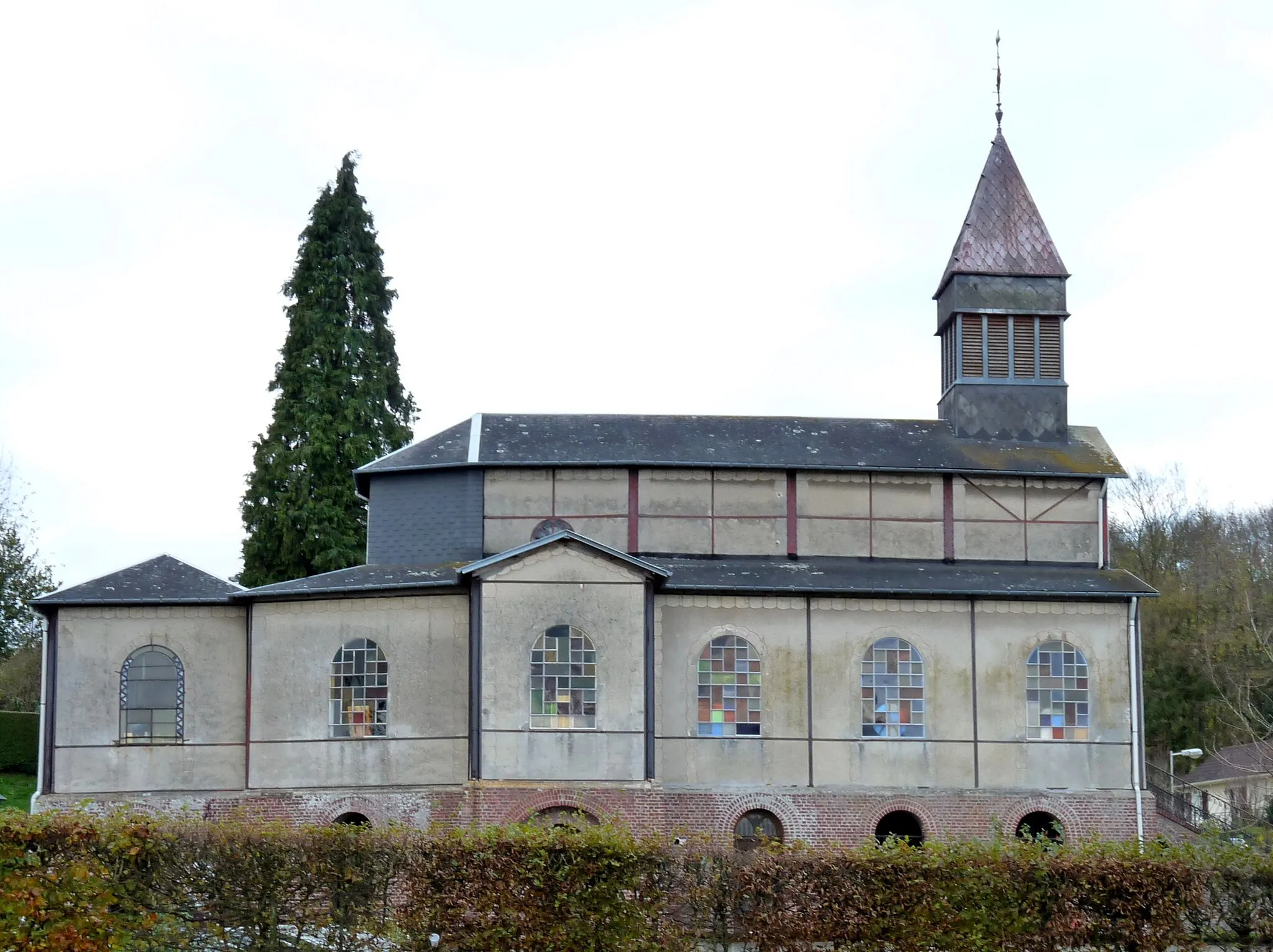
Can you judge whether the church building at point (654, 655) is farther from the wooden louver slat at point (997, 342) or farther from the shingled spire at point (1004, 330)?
the wooden louver slat at point (997, 342)

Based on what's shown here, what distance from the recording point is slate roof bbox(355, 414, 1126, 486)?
1438 inches

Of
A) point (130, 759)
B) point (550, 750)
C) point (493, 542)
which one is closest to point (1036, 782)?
point (550, 750)

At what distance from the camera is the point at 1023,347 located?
3934cm

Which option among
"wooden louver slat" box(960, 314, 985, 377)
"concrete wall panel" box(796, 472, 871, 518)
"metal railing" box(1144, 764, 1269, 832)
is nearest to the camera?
"concrete wall panel" box(796, 472, 871, 518)

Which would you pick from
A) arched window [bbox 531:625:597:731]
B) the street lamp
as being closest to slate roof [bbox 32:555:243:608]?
arched window [bbox 531:625:597:731]

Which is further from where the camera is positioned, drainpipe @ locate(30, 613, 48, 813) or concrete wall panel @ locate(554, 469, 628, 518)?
concrete wall panel @ locate(554, 469, 628, 518)

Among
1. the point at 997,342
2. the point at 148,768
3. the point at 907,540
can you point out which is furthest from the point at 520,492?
the point at 997,342

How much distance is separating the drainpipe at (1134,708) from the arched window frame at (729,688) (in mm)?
7506

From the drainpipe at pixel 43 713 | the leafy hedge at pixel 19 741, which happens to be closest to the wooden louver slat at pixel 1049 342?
the drainpipe at pixel 43 713

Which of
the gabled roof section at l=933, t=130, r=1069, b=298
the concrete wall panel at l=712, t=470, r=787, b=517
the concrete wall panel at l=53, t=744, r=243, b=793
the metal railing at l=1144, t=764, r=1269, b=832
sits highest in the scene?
the gabled roof section at l=933, t=130, r=1069, b=298

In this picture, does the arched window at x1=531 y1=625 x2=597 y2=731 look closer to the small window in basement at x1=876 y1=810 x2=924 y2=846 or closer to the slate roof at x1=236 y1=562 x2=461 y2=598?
the slate roof at x1=236 y1=562 x2=461 y2=598

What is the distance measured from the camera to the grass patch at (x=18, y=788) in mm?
41812

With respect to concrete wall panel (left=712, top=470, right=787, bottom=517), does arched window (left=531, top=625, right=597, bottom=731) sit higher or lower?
lower

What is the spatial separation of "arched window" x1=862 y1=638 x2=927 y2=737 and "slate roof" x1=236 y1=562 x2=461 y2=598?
8.44m
